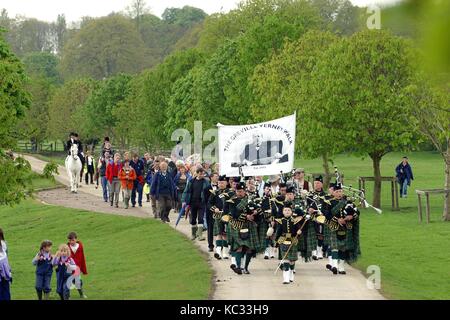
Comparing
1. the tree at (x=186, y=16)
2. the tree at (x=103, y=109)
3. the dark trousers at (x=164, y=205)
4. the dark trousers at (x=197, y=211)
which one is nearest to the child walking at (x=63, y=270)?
the dark trousers at (x=197, y=211)

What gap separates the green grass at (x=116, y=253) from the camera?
17.5 meters

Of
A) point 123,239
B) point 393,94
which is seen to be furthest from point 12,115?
point 393,94

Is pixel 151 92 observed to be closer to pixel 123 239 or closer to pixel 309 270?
pixel 123 239

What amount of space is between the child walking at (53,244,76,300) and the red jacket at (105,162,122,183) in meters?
16.2

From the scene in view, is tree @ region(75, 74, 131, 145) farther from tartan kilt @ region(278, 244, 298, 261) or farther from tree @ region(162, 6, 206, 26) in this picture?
tree @ region(162, 6, 206, 26)

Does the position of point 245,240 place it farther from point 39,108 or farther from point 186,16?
point 186,16

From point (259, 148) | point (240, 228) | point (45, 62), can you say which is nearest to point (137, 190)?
point (259, 148)

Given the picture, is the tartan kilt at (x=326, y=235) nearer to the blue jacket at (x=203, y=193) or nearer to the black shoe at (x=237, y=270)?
the black shoe at (x=237, y=270)

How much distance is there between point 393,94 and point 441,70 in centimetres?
3186

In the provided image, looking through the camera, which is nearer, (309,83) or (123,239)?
(123,239)

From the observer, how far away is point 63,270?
17.3 m

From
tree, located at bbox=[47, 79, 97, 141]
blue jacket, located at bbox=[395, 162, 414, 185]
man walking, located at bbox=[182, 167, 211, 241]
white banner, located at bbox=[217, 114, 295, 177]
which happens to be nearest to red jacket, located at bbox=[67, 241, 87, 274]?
white banner, located at bbox=[217, 114, 295, 177]

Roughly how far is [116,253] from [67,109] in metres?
56.6
